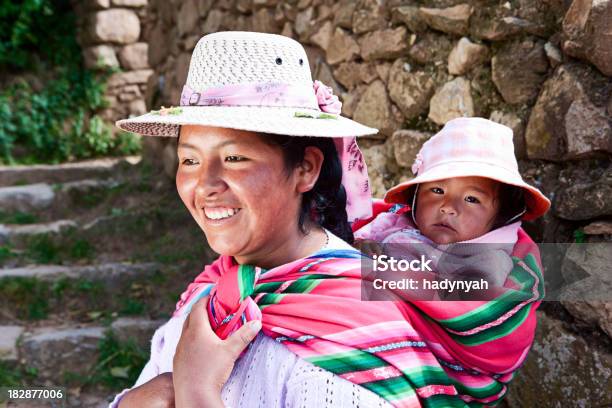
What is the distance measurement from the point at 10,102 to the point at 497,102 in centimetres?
769

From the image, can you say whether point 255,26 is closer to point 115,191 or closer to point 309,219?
point 115,191

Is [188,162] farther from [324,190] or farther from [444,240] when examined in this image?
[444,240]

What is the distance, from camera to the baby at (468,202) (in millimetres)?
1637

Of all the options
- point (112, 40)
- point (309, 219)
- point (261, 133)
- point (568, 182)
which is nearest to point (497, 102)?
point (568, 182)

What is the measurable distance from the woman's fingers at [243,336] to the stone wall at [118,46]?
7.96 m

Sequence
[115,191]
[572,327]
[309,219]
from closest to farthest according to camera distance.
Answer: [309,219] → [572,327] → [115,191]

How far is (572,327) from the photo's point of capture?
196 centimetres

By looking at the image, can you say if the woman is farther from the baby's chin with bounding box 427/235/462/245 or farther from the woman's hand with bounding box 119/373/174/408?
the baby's chin with bounding box 427/235/462/245

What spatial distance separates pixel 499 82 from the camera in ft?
7.41

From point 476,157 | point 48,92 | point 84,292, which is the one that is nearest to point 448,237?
point 476,157

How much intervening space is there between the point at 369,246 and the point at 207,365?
0.75m

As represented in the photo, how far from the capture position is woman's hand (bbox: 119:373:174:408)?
148 centimetres

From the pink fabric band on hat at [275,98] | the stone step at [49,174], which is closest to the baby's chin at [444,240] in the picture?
the pink fabric band on hat at [275,98]

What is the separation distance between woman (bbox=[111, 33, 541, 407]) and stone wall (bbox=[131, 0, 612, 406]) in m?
0.46
